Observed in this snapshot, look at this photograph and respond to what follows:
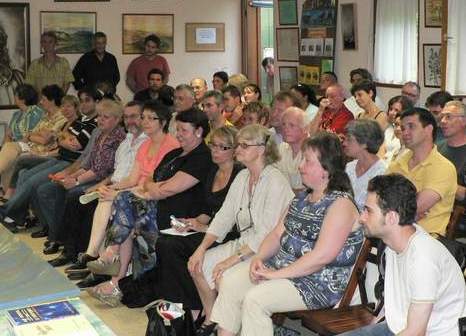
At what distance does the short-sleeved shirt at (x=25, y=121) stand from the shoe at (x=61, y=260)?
2512 millimetres

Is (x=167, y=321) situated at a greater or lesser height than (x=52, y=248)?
greater

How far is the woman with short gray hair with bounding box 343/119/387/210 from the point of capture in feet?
15.0

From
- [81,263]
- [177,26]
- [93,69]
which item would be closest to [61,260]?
[81,263]

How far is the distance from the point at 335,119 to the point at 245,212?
104 inches

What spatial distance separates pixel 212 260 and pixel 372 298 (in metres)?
1.07

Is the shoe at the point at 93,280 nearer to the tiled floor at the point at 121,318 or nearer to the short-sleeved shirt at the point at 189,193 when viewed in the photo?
the tiled floor at the point at 121,318

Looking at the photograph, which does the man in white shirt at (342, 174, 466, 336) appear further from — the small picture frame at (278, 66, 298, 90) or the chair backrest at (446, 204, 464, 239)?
the small picture frame at (278, 66, 298, 90)

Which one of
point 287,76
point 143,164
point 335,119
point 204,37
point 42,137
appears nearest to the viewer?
point 143,164

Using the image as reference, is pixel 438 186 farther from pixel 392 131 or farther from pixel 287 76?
pixel 287 76

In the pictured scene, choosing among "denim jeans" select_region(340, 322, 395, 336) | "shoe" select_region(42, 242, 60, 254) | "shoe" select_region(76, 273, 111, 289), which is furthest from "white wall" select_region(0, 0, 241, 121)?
"denim jeans" select_region(340, 322, 395, 336)

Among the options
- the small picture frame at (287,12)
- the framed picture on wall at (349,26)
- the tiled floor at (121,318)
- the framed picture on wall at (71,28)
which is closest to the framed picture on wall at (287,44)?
the small picture frame at (287,12)

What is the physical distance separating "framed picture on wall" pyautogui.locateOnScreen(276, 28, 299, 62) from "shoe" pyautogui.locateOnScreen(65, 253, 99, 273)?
→ 4865mm

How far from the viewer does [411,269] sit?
9.87 ft

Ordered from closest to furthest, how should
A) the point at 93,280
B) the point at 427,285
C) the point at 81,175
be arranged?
1. the point at 427,285
2. the point at 93,280
3. the point at 81,175
